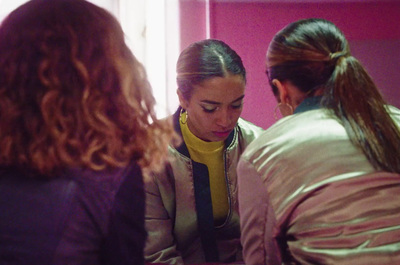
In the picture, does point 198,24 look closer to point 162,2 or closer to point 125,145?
point 162,2

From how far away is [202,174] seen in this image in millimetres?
1731

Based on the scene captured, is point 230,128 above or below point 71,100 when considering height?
below

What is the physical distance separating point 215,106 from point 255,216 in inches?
27.9

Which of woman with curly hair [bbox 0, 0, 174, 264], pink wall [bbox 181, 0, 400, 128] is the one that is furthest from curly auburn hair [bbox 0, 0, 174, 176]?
pink wall [bbox 181, 0, 400, 128]

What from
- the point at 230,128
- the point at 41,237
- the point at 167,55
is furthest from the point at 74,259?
the point at 167,55

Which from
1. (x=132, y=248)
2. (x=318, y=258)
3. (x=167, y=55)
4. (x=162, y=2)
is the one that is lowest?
(x=318, y=258)

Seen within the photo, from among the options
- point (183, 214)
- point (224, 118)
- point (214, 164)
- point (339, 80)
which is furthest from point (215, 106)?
point (339, 80)

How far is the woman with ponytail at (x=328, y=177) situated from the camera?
0.97 m

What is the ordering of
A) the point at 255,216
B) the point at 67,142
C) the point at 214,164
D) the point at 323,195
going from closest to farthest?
the point at 67,142, the point at 323,195, the point at 255,216, the point at 214,164

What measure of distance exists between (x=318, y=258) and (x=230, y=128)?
2.79ft

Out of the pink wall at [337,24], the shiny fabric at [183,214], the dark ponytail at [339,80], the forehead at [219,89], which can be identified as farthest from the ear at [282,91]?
the pink wall at [337,24]

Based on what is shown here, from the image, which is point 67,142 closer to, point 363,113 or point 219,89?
point 363,113

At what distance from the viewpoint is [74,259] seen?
76 centimetres

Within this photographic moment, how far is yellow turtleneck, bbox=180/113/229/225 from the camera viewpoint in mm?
1756
